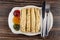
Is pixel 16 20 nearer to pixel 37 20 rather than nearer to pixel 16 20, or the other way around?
pixel 16 20

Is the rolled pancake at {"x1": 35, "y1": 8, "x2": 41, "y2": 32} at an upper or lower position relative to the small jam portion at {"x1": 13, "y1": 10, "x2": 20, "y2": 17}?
lower

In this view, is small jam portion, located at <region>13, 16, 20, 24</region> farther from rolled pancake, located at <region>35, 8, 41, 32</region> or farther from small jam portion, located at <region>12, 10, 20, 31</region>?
rolled pancake, located at <region>35, 8, 41, 32</region>

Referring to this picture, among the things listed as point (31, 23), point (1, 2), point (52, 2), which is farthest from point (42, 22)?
point (1, 2)

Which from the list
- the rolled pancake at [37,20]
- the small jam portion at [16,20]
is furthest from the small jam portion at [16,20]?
the rolled pancake at [37,20]

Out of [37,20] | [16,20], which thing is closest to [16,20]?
[16,20]

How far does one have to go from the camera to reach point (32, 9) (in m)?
1.06

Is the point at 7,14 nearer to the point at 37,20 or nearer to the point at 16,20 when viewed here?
the point at 16,20

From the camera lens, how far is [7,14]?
3.51ft

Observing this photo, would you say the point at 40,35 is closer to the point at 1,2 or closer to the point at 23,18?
the point at 23,18

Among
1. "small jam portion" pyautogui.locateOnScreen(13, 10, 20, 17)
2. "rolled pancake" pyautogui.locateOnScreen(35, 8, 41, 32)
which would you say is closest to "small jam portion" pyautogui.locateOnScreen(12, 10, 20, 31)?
"small jam portion" pyautogui.locateOnScreen(13, 10, 20, 17)

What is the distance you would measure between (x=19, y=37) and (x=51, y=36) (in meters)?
0.19

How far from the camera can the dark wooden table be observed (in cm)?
102

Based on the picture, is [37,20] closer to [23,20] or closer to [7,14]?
[23,20]

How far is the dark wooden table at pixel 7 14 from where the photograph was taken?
1.02m
